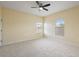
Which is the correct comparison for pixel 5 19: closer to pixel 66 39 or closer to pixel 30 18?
pixel 30 18

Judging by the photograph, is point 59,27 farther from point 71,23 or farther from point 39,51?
point 39,51

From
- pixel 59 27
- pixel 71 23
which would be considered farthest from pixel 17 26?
pixel 71 23

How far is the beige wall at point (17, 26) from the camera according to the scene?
589 centimetres

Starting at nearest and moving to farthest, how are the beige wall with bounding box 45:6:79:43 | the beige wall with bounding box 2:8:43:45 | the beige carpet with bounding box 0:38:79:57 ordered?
the beige carpet with bounding box 0:38:79:57
the beige wall with bounding box 45:6:79:43
the beige wall with bounding box 2:8:43:45

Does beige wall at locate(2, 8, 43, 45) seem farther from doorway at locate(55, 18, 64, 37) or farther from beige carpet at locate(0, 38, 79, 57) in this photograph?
doorway at locate(55, 18, 64, 37)

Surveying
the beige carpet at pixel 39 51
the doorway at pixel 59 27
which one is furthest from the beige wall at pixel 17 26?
the doorway at pixel 59 27

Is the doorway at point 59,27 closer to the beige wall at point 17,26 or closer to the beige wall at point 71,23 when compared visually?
the beige wall at point 71,23

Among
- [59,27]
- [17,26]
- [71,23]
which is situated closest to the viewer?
[71,23]

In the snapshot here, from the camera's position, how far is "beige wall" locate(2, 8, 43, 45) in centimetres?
589

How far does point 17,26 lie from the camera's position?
676 centimetres

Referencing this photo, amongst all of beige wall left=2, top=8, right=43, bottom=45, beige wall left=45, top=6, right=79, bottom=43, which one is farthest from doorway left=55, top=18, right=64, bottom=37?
beige wall left=2, top=8, right=43, bottom=45

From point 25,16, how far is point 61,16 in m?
2.68

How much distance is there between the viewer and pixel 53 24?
Answer: 8031mm

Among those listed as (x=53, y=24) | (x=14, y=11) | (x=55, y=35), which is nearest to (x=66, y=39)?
Result: (x=55, y=35)
